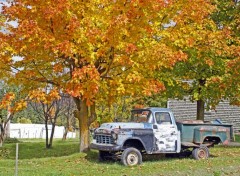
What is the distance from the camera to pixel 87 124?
54.4ft

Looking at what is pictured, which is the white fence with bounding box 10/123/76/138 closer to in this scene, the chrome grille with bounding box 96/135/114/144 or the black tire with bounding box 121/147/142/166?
the chrome grille with bounding box 96/135/114/144

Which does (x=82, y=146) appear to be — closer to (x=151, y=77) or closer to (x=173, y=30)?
(x=151, y=77)

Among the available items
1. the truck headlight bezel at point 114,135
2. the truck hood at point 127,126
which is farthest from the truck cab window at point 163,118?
the truck headlight bezel at point 114,135

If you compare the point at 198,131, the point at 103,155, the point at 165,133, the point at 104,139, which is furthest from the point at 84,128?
the point at 198,131

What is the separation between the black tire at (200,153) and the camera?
14973mm

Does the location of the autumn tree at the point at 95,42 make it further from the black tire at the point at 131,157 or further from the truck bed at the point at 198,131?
the black tire at the point at 131,157

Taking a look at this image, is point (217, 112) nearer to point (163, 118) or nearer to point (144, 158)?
point (144, 158)

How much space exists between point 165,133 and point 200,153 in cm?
171

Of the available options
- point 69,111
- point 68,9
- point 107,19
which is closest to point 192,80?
point 107,19

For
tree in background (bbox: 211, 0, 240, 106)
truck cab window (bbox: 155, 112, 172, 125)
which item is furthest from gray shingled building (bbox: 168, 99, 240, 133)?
truck cab window (bbox: 155, 112, 172, 125)

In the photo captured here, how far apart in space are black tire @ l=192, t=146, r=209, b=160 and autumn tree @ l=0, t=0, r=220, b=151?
2.66 meters

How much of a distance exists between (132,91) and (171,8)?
375 cm

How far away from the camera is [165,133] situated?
1445cm

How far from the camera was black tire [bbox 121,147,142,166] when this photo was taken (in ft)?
44.0
